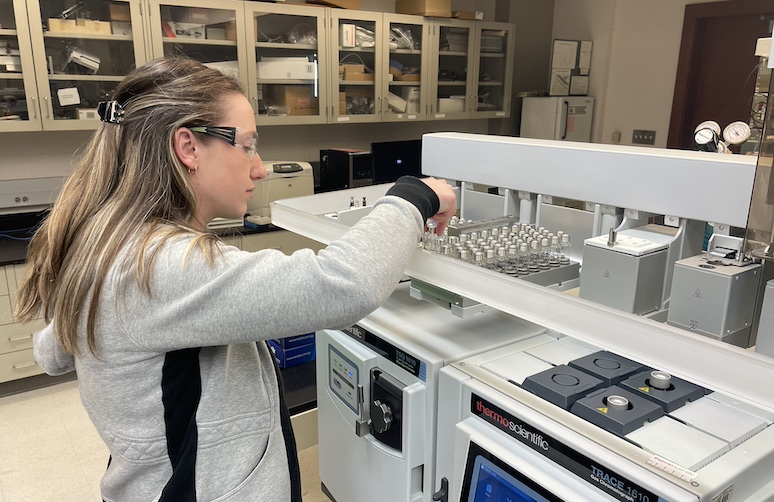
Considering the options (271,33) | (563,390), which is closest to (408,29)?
(271,33)

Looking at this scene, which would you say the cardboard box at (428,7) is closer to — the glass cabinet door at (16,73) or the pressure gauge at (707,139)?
the glass cabinet door at (16,73)

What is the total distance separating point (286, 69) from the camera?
11.6ft

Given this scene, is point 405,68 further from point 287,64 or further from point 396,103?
point 287,64

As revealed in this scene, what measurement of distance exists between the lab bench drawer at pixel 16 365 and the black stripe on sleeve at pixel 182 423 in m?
2.43

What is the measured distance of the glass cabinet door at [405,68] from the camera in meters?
3.84

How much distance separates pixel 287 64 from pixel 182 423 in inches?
119

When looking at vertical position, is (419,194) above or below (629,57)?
below

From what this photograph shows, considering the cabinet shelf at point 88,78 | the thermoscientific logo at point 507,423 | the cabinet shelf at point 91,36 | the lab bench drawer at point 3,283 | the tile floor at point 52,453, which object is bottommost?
the tile floor at point 52,453

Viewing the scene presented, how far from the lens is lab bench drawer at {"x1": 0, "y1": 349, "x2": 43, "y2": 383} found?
9.20 feet

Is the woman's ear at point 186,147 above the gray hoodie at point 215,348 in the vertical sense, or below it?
above

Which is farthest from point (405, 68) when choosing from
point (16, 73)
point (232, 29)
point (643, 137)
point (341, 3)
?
point (16, 73)

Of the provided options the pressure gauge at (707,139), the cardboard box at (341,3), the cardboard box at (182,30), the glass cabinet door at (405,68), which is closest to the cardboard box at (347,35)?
the cardboard box at (341,3)

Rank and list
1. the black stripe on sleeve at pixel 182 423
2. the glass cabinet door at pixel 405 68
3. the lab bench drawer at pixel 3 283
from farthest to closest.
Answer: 1. the glass cabinet door at pixel 405 68
2. the lab bench drawer at pixel 3 283
3. the black stripe on sleeve at pixel 182 423

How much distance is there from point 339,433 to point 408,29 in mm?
3108
